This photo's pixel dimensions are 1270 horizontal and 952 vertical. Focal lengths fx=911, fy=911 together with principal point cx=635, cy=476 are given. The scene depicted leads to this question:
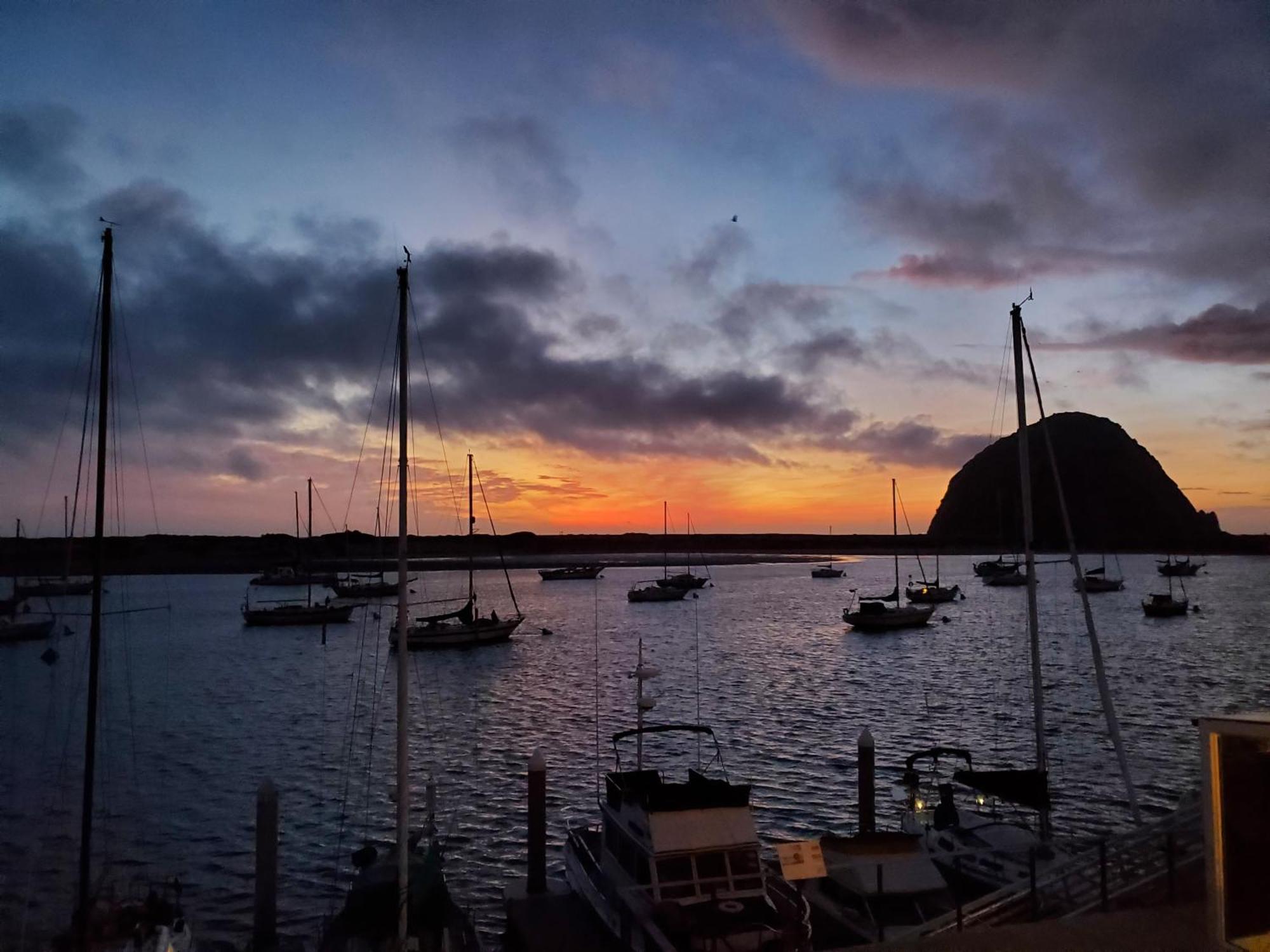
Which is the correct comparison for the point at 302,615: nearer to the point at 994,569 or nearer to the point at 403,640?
the point at 403,640

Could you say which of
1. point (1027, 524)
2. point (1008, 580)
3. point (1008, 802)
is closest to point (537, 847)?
point (1008, 802)

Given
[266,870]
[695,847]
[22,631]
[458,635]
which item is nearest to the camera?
[695,847]

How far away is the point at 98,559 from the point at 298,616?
87.7 m

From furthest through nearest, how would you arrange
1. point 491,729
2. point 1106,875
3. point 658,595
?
point 658,595
point 491,729
point 1106,875

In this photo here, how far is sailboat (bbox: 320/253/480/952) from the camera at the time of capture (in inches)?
640

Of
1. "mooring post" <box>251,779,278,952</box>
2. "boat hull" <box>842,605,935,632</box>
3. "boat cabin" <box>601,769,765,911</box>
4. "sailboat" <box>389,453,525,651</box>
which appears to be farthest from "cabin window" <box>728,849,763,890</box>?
"boat hull" <box>842,605,935,632</box>

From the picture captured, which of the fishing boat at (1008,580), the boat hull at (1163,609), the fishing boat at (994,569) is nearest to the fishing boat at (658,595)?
the fishing boat at (1008,580)

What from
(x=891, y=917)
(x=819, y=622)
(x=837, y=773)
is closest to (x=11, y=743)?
(x=837, y=773)

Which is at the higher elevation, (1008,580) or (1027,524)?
(1027,524)

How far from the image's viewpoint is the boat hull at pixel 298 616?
9969 cm

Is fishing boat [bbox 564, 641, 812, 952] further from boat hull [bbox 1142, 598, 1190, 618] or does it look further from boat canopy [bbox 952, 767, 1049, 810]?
boat hull [bbox 1142, 598, 1190, 618]

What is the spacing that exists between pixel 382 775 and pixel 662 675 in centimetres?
2931

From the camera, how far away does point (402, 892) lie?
15992 millimetres

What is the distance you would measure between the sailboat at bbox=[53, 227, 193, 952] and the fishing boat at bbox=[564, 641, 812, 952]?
7.97 m
